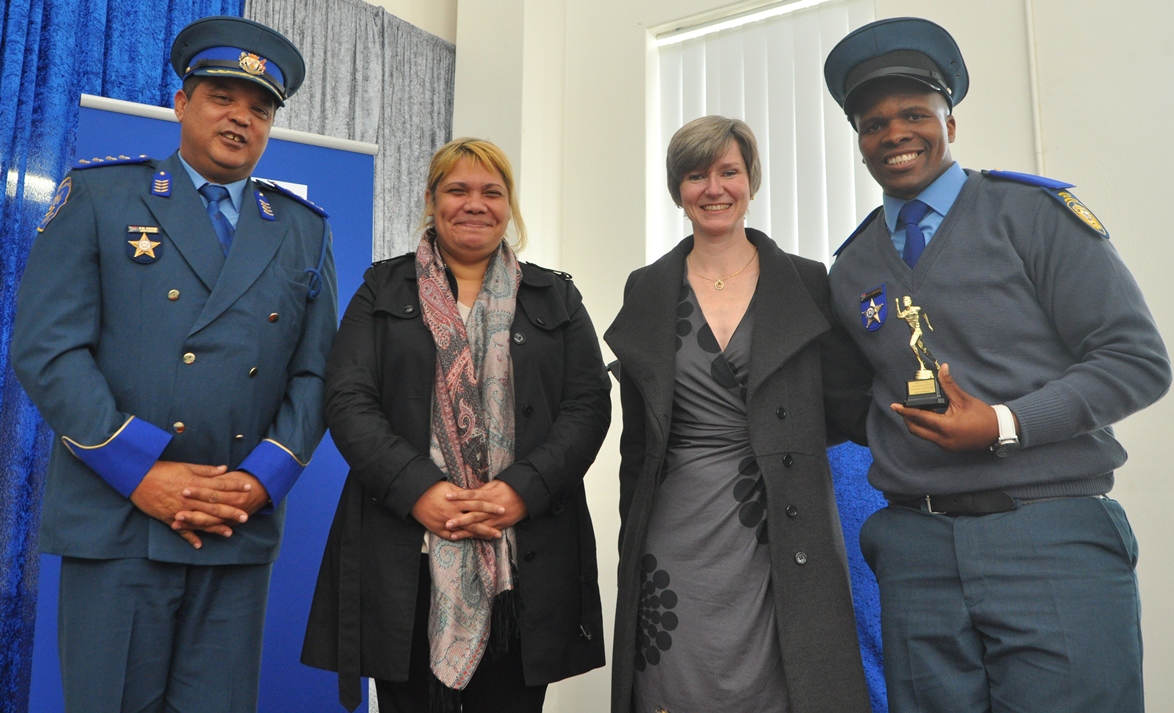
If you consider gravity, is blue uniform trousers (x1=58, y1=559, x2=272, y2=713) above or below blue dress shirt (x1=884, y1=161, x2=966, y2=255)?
below

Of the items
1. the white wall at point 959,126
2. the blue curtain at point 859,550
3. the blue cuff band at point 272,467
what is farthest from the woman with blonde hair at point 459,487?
the white wall at point 959,126

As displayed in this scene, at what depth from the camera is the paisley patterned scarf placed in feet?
5.70

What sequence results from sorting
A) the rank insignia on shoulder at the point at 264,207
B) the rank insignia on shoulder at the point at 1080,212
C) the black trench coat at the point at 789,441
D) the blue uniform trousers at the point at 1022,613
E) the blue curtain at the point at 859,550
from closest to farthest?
the blue uniform trousers at the point at 1022,613, the rank insignia on shoulder at the point at 1080,212, the black trench coat at the point at 789,441, the rank insignia on shoulder at the point at 264,207, the blue curtain at the point at 859,550

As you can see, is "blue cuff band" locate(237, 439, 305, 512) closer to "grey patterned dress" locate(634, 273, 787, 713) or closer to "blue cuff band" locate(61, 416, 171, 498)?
"blue cuff band" locate(61, 416, 171, 498)

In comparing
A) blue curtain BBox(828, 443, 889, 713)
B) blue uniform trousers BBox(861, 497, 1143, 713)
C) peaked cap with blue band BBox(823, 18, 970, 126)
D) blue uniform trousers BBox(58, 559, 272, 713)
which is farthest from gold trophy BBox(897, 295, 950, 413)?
blue curtain BBox(828, 443, 889, 713)

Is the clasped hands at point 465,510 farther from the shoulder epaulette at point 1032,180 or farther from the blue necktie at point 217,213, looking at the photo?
the shoulder epaulette at point 1032,180

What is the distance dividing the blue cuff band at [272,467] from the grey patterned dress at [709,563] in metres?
0.77

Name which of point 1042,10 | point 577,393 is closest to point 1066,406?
point 577,393

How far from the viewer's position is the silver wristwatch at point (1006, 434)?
1.42 m

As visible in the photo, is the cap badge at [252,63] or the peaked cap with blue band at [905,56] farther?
the cap badge at [252,63]

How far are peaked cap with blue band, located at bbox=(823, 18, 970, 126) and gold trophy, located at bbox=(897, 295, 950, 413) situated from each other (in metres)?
0.49

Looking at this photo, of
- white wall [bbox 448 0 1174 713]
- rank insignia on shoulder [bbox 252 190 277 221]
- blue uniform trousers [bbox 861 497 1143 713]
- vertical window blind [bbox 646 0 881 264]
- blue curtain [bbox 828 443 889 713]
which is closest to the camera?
blue uniform trousers [bbox 861 497 1143 713]

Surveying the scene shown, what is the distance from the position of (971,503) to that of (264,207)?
5.23ft

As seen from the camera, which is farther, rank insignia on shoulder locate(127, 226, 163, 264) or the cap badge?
the cap badge
